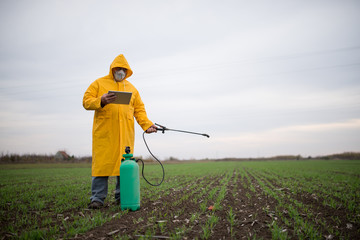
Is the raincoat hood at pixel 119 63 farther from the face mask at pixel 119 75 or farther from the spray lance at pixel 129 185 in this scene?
the spray lance at pixel 129 185

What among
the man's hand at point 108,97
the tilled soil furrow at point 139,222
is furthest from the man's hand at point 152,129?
the tilled soil furrow at point 139,222

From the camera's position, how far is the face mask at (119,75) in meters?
4.95

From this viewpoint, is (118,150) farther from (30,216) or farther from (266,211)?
(266,211)

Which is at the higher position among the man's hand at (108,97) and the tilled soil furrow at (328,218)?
the man's hand at (108,97)

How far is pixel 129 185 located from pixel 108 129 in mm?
1353

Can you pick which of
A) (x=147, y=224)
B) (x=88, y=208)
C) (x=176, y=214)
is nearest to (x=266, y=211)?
(x=176, y=214)

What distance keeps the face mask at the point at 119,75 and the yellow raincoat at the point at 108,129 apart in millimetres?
126

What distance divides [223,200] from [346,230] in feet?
9.04

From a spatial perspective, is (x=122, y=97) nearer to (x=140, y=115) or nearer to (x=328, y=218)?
(x=140, y=115)

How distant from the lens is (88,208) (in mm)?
4543

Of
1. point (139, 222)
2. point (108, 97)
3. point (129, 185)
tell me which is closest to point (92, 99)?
point (108, 97)

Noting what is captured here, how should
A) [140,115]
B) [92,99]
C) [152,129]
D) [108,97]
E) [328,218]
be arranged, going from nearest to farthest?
[328,218] < [108,97] < [92,99] < [152,129] < [140,115]

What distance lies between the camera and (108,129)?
4.68m

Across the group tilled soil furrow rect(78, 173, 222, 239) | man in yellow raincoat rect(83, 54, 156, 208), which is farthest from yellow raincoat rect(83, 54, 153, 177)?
tilled soil furrow rect(78, 173, 222, 239)
